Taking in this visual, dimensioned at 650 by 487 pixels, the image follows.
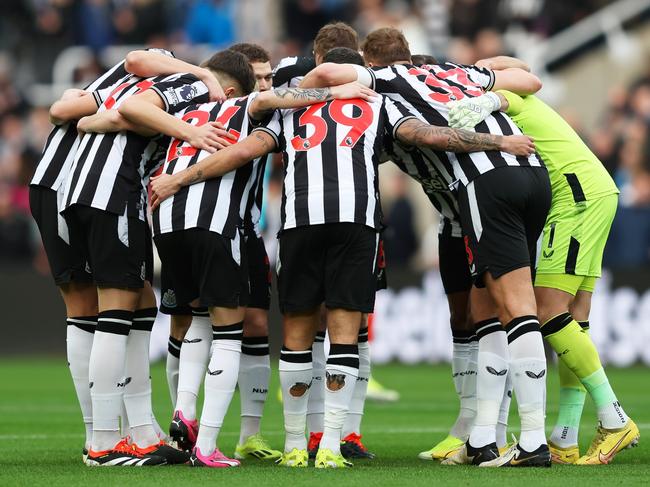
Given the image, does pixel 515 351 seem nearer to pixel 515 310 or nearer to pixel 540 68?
pixel 515 310

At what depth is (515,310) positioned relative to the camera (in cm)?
597

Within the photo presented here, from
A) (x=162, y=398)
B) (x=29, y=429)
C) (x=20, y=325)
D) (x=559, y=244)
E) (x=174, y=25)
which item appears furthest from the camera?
(x=174, y=25)

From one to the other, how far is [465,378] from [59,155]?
2.50m

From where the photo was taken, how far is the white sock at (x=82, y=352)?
6.46 metres

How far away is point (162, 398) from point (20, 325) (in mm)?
5394

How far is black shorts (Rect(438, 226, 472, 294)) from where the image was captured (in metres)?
6.80

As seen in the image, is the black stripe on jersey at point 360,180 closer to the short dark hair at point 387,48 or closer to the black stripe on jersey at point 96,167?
the short dark hair at point 387,48

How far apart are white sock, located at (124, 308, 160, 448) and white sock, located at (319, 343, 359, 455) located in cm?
95

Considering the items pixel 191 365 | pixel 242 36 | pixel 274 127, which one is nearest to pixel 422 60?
pixel 274 127

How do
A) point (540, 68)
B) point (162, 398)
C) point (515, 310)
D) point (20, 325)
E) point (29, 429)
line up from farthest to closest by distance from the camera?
point (540, 68), point (20, 325), point (162, 398), point (29, 429), point (515, 310)

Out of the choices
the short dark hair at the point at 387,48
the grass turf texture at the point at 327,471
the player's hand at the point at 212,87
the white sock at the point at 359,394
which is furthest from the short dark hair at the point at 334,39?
the grass turf texture at the point at 327,471

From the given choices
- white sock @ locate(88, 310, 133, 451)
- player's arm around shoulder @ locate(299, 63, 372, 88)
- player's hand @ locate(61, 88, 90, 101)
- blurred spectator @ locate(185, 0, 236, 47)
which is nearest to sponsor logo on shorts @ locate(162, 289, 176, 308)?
white sock @ locate(88, 310, 133, 451)

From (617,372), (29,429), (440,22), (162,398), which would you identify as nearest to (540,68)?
(440,22)

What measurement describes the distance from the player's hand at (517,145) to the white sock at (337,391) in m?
1.25
